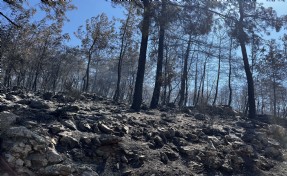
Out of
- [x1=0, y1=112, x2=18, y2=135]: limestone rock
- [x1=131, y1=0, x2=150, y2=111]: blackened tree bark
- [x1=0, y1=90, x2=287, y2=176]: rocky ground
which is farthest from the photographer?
[x1=131, y1=0, x2=150, y2=111]: blackened tree bark

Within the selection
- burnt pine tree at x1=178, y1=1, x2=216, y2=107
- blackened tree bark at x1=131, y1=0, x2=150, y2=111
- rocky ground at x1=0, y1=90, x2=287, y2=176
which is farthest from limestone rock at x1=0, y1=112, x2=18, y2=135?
burnt pine tree at x1=178, y1=1, x2=216, y2=107

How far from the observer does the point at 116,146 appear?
894cm

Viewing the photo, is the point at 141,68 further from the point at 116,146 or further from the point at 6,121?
the point at 6,121

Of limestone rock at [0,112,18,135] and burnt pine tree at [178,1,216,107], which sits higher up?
burnt pine tree at [178,1,216,107]

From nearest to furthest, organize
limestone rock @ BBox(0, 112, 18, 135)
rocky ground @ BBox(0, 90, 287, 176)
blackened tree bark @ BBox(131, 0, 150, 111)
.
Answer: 1. rocky ground @ BBox(0, 90, 287, 176)
2. limestone rock @ BBox(0, 112, 18, 135)
3. blackened tree bark @ BBox(131, 0, 150, 111)

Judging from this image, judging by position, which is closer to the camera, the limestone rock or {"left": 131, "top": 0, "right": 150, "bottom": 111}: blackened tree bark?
the limestone rock

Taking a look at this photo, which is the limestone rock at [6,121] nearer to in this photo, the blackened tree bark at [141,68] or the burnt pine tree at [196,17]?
the blackened tree bark at [141,68]

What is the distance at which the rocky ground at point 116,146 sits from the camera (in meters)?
7.44

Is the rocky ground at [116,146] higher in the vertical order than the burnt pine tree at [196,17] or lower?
lower

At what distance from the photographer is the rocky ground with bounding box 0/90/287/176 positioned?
24.4 ft

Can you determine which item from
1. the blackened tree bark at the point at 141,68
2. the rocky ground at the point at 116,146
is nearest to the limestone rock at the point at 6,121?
the rocky ground at the point at 116,146

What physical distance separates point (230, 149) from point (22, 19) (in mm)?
16098

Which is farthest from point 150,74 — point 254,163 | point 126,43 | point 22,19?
point 254,163

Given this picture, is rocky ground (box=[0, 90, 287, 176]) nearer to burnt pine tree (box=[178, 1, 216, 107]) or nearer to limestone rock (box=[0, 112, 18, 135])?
limestone rock (box=[0, 112, 18, 135])
